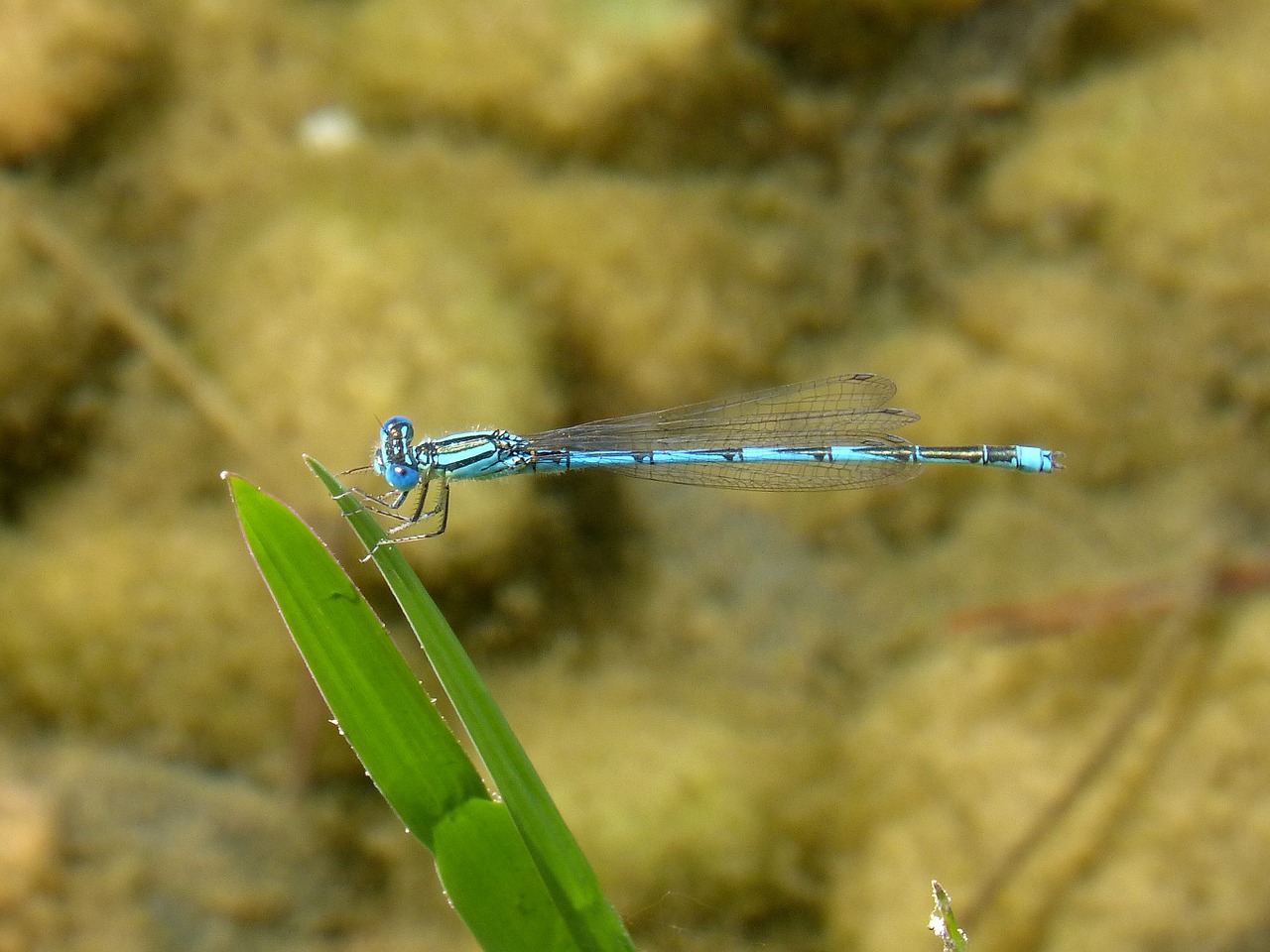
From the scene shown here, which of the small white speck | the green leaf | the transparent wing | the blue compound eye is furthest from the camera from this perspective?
the small white speck

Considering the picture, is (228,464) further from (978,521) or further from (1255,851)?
(1255,851)

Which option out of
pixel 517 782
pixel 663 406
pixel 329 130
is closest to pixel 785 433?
pixel 663 406

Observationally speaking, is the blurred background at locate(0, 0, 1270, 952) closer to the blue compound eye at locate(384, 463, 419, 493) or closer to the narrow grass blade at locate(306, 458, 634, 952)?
the blue compound eye at locate(384, 463, 419, 493)

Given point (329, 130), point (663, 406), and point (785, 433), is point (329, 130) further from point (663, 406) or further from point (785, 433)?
point (785, 433)

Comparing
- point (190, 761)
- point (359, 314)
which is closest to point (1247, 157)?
point (359, 314)

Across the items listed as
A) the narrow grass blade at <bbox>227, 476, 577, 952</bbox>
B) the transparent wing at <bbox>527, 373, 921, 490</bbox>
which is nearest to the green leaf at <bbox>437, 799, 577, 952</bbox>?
the narrow grass blade at <bbox>227, 476, 577, 952</bbox>

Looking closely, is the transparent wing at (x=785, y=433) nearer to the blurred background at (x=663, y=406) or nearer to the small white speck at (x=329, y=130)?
the blurred background at (x=663, y=406)
